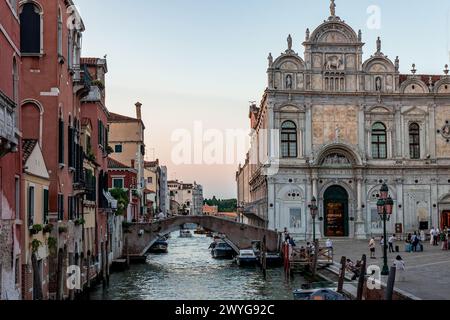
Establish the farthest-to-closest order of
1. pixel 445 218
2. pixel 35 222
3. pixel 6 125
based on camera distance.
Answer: pixel 445 218, pixel 35 222, pixel 6 125

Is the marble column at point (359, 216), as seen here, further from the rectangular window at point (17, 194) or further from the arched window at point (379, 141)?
the rectangular window at point (17, 194)

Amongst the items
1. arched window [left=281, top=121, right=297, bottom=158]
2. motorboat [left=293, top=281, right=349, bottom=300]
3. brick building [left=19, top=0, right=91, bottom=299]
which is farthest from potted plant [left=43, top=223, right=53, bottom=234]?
arched window [left=281, top=121, right=297, bottom=158]

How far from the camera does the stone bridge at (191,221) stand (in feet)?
110

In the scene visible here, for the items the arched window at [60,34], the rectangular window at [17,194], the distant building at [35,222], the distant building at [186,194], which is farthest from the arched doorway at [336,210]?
the distant building at [186,194]

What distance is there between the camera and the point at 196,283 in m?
25.3

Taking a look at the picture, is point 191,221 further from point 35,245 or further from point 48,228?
point 35,245

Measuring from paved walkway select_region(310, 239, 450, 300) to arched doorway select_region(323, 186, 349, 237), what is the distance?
1264mm

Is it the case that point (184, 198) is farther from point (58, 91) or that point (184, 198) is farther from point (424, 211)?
point (58, 91)

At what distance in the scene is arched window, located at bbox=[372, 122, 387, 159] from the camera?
36812 mm

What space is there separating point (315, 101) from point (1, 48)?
26343 millimetres

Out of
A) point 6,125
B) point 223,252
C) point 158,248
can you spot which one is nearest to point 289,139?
point 223,252

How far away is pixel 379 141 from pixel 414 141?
1911 millimetres

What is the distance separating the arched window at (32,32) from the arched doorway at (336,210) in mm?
22862

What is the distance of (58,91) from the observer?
1650cm
